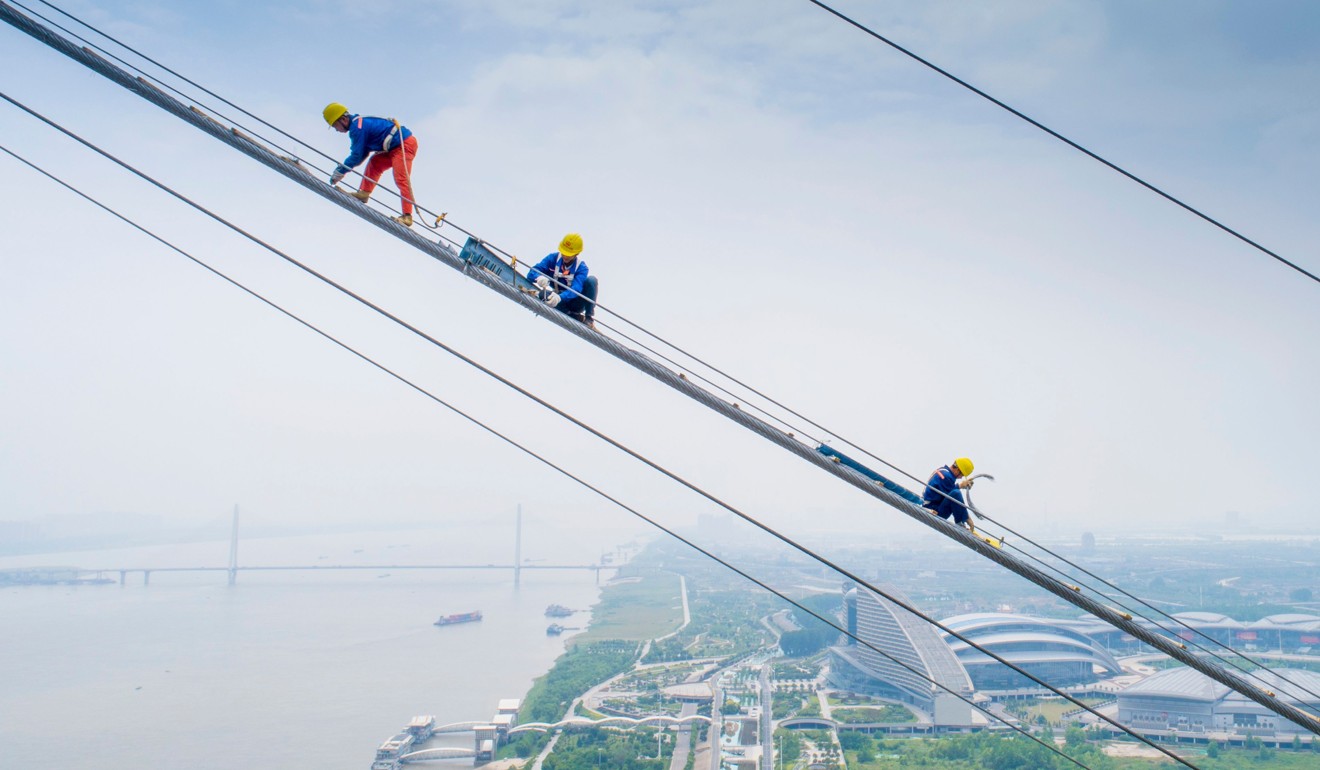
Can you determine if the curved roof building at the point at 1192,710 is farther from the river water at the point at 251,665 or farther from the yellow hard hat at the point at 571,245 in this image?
the yellow hard hat at the point at 571,245

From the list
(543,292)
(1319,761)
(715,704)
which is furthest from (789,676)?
(543,292)

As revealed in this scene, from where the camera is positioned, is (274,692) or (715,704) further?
(274,692)

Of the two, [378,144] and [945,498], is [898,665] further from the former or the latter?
[378,144]

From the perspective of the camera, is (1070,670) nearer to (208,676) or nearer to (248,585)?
(208,676)

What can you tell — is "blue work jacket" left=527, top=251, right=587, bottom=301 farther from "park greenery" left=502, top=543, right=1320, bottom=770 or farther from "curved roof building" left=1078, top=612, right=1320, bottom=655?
"curved roof building" left=1078, top=612, right=1320, bottom=655

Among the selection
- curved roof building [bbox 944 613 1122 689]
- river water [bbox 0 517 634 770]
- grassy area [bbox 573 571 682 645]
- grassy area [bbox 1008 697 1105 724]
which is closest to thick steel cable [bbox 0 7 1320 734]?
river water [bbox 0 517 634 770]

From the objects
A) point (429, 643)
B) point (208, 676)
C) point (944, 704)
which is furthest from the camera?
point (429, 643)
